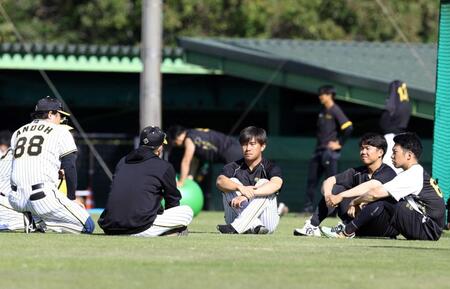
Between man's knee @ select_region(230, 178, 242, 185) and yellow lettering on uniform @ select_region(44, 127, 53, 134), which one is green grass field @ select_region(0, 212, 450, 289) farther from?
yellow lettering on uniform @ select_region(44, 127, 53, 134)

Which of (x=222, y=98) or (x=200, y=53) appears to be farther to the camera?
(x=222, y=98)

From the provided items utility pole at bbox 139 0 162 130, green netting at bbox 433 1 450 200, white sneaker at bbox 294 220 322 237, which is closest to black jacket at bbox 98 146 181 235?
white sneaker at bbox 294 220 322 237

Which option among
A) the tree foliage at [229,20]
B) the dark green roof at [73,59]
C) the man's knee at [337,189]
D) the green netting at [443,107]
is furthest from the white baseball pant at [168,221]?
the tree foliage at [229,20]

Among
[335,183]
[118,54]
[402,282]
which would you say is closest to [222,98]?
[118,54]

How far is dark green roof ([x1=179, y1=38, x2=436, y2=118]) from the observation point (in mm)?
24688

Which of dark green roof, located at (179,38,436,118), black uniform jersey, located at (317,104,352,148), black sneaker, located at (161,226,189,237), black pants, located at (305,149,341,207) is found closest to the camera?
black sneaker, located at (161,226,189,237)

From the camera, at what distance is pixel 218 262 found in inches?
390

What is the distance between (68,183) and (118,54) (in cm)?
1400

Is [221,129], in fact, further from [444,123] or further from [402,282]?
[402,282]

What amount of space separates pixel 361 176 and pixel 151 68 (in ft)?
29.8

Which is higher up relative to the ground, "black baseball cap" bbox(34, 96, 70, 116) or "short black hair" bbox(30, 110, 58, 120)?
"black baseball cap" bbox(34, 96, 70, 116)

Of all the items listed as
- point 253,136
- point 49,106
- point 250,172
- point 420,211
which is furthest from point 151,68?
point 420,211

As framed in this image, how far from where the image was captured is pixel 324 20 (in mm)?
38156

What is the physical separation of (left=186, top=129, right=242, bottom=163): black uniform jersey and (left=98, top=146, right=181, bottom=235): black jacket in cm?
756
